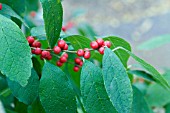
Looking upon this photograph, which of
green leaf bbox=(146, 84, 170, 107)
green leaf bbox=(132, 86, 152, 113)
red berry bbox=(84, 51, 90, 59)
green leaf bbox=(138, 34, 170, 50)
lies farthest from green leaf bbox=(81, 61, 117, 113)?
green leaf bbox=(138, 34, 170, 50)

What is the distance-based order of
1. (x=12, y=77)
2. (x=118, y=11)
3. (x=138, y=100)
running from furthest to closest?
(x=118, y=11), (x=138, y=100), (x=12, y=77)

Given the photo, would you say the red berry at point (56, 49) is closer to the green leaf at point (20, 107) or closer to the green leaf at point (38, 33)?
the green leaf at point (38, 33)

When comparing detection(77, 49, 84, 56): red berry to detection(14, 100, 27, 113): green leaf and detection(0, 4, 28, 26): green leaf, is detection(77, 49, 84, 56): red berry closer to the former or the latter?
detection(0, 4, 28, 26): green leaf

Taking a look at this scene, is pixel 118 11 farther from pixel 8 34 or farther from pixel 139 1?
pixel 8 34

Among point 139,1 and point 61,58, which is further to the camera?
point 139,1

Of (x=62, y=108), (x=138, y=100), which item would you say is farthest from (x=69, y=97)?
(x=138, y=100)
